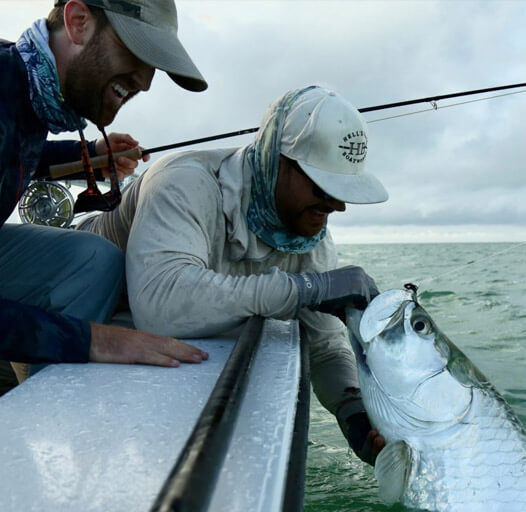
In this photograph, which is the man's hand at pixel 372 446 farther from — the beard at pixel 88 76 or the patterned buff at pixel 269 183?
the beard at pixel 88 76

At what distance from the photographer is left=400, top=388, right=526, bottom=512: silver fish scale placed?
57.2 inches

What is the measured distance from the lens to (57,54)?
1.67 m

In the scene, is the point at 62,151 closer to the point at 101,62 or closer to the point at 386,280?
the point at 101,62

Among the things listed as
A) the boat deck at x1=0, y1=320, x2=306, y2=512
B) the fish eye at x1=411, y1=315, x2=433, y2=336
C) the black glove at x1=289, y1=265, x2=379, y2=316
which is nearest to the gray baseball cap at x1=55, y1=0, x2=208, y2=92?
the black glove at x1=289, y1=265, x2=379, y2=316

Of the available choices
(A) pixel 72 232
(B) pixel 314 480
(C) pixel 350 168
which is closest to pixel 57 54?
(A) pixel 72 232

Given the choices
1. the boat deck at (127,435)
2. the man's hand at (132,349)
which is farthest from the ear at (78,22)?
the boat deck at (127,435)

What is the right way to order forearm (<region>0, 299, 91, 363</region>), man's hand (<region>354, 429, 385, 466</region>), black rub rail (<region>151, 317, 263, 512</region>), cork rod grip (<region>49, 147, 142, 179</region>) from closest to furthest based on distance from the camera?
1. black rub rail (<region>151, 317, 263, 512</region>)
2. forearm (<region>0, 299, 91, 363</region>)
3. man's hand (<region>354, 429, 385, 466</region>)
4. cork rod grip (<region>49, 147, 142, 179</region>)

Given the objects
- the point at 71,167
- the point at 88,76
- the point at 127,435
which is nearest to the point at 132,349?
the point at 127,435

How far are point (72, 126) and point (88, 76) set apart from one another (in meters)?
0.19

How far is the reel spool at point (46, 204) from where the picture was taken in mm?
2709

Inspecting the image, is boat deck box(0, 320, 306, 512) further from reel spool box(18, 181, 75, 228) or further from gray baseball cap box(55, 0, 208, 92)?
reel spool box(18, 181, 75, 228)

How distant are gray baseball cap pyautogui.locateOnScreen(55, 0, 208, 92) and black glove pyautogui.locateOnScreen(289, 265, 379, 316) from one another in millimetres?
713

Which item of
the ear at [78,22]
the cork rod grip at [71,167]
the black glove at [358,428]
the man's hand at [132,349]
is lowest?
the black glove at [358,428]

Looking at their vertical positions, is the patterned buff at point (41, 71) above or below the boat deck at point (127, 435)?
above
